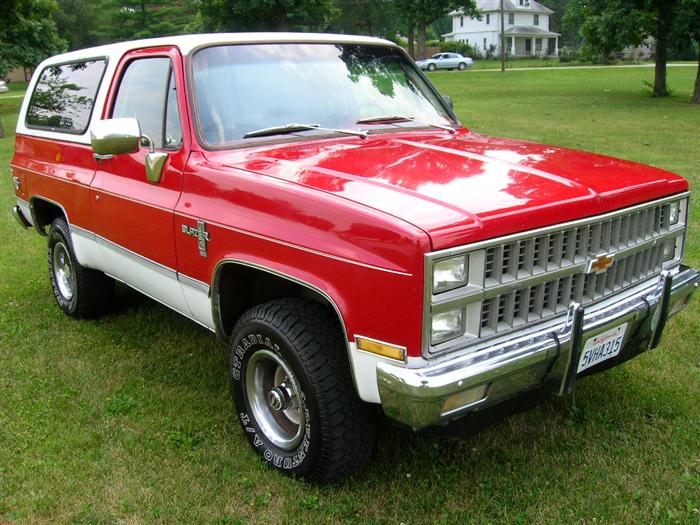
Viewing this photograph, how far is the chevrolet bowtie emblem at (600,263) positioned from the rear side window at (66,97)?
10.9 feet

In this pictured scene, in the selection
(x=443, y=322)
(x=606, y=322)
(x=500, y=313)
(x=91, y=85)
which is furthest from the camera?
(x=91, y=85)

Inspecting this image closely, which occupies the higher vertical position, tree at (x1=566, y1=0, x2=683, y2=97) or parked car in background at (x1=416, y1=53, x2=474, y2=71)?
tree at (x1=566, y1=0, x2=683, y2=97)

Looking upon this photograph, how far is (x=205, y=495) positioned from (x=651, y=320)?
223cm

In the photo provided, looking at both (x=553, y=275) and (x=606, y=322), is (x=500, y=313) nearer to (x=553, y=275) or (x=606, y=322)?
(x=553, y=275)

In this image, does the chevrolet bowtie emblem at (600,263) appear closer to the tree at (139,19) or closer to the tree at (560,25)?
the tree at (139,19)

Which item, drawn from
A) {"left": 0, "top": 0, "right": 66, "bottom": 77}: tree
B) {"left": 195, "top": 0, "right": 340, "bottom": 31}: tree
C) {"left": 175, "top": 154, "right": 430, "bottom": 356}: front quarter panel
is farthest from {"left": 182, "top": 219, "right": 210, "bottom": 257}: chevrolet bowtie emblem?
{"left": 195, "top": 0, "right": 340, "bottom": 31}: tree

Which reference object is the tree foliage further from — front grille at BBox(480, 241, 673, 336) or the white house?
the white house

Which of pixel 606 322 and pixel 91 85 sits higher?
pixel 91 85

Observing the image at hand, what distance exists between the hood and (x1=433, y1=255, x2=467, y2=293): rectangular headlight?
A: 0.08 m

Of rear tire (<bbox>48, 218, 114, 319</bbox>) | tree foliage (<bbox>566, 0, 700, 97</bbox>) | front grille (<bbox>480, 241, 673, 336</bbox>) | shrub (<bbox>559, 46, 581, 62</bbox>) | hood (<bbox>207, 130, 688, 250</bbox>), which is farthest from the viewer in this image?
shrub (<bbox>559, 46, 581, 62</bbox>)

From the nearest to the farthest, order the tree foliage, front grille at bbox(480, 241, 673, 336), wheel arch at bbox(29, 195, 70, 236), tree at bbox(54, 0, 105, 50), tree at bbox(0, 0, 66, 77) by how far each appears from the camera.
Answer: front grille at bbox(480, 241, 673, 336), wheel arch at bbox(29, 195, 70, 236), the tree foliage, tree at bbox(0, 0, 66, 77), tree at bbox(54, 0, 105, 50)

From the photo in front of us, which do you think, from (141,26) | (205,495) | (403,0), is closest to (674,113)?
(205,495)

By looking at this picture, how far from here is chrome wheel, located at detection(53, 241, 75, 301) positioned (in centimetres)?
543

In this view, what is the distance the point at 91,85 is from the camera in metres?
4.72
